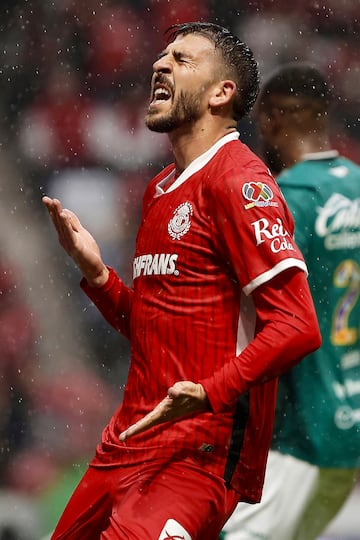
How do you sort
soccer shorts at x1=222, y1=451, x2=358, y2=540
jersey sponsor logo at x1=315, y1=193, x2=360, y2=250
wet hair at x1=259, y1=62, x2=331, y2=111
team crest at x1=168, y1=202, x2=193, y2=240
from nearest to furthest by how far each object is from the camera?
team crest at x1=168, y1=202, x2=193, y2=240 → jersey sponsor logo at x1=315, y1=193, x2=360, y2=250 → soccer shorts at x1=222, y1=451, x2=358, y2=540 → wet hair at x1=259, y1=62, x2=331, y2=111

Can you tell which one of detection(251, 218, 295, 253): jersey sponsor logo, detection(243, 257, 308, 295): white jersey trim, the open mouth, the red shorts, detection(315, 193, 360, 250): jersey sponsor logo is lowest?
the red shorts

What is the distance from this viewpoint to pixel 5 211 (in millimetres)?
5551

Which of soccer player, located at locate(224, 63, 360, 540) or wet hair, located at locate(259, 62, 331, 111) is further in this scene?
wet hair, located at locate(259, 62, 331, 111)

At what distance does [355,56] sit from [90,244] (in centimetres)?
346

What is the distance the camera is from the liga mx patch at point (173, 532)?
7.86 ft

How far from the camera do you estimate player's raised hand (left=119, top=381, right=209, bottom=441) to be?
234cm

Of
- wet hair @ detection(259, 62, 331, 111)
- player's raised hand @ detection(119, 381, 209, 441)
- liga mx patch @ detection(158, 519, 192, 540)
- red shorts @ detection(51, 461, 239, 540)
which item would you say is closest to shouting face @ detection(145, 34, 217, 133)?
player's raised hand @ detection(119, 381, 209, 441)

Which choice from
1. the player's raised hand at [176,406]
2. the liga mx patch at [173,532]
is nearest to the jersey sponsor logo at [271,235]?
the player's raised hand at [176,406]

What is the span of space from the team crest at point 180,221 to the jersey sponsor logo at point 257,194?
0.51ft

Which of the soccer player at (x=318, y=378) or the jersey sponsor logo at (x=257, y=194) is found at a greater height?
the jersey sponsor logo at (x=257, y=194)

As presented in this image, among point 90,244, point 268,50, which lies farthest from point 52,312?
point 90,244

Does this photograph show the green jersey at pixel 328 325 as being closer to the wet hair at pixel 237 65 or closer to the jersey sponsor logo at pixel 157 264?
the wet hair at pixel 237 65

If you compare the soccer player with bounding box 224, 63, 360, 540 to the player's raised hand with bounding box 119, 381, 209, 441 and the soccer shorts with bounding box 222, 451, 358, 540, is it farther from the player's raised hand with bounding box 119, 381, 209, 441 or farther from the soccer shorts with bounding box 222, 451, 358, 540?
the player's raised hand with bounding box 119, 381, 209, 441

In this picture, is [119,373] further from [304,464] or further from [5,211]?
[304,464]
